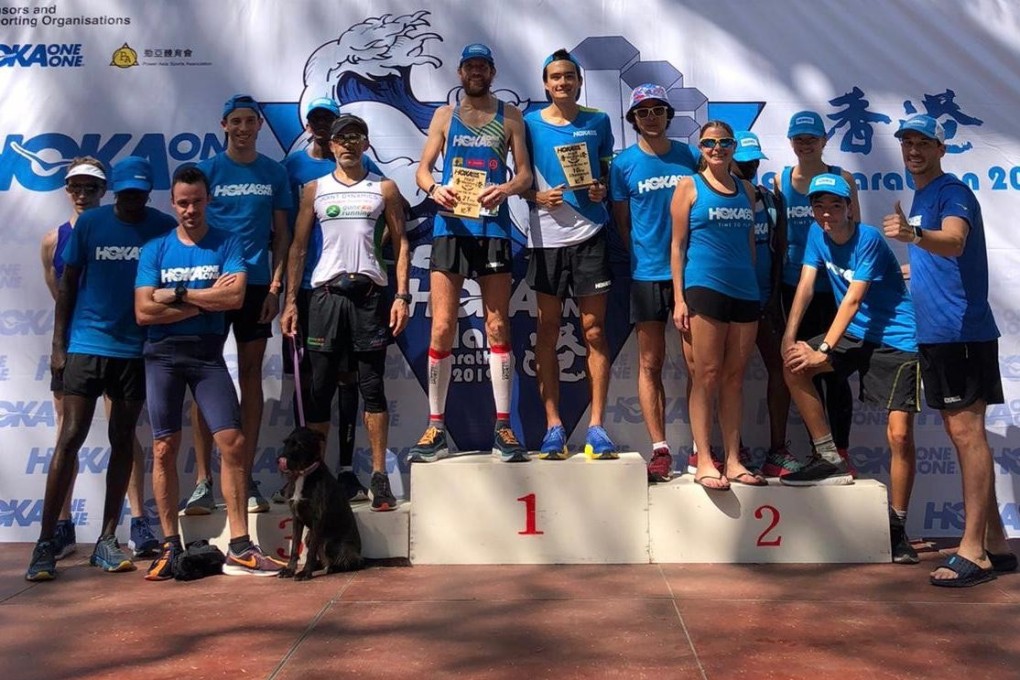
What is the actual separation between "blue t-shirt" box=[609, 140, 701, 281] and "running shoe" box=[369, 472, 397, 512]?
1.65 m

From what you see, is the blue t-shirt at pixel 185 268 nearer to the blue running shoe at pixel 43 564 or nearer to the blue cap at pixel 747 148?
the blue running shoe at pixel 43 564

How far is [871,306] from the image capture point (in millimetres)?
5129

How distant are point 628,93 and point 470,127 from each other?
3.54 ft

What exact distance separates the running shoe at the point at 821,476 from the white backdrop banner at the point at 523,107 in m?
0.73

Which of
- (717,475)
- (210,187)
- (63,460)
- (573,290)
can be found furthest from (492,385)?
(63,460)

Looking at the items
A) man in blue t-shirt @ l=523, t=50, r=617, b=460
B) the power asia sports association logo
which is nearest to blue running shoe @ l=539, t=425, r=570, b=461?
man in blue t-shirt @ l=523, t=50, r=617, b=460

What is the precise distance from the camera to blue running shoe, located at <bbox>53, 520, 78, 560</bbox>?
5181 mm

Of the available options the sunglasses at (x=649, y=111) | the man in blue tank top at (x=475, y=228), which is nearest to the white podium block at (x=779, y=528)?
the man in blue tank top at (x=475, y=228)

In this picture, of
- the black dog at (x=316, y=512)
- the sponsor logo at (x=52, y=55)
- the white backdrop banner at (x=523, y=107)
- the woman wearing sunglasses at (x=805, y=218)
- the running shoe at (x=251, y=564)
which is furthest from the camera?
the sponsor logo at (x=52, y=55)

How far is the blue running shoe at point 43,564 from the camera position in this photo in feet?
15.9

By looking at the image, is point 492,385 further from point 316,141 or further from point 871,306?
point 871,306

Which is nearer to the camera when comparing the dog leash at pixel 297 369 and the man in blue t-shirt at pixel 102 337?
the man in blue t-shirt at pixel 102 337

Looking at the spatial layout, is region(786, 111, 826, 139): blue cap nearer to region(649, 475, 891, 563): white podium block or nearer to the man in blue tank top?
the man in blue tank top

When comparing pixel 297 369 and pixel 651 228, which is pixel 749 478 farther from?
pixel 297 369
